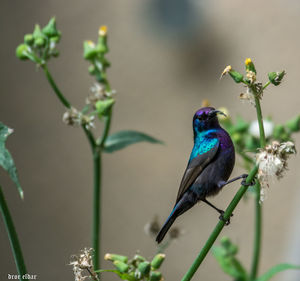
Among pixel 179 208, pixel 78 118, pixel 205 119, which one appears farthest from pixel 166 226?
pixel 78 118

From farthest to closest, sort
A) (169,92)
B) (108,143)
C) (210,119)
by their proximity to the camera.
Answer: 1. (169,92)
2. (108,143)
3. (210,119)

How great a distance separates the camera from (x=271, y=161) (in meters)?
0.53

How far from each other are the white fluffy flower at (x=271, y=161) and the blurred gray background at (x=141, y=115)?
6.77 ft

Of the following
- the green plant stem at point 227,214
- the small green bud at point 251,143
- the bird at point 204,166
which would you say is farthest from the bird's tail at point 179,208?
the small green bud at point 251,143

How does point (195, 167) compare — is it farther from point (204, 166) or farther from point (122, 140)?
point (122, 140)

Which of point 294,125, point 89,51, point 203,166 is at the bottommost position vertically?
point 203,166

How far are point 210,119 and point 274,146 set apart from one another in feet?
0.42

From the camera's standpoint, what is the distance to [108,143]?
88cm

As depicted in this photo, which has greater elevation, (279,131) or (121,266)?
(279,131)

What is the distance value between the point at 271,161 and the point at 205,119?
139mm

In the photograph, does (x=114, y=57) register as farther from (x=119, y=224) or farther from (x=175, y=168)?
(x=119, y=224)

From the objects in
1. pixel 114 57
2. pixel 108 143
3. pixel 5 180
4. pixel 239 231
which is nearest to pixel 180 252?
pixel 239 231

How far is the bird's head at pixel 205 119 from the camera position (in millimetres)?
645

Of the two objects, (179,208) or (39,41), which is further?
(39,41)
